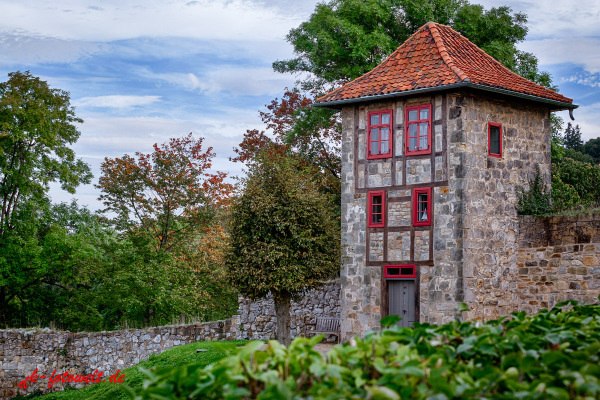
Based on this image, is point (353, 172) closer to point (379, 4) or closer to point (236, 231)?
point (236, 231)

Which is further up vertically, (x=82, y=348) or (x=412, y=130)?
(x=412, y=130)

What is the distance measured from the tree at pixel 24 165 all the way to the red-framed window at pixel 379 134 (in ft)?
47.8

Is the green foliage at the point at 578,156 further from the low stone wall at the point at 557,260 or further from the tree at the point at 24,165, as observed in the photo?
the tree at the point at 24,165

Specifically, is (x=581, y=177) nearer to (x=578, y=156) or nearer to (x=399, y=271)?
(x=578, y=156)

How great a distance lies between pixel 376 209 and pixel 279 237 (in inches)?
115

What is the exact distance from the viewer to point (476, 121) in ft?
60.3

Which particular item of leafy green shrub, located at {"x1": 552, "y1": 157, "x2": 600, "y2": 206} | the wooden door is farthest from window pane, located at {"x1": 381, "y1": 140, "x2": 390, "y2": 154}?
leafy green shrub, located at {"x1": 552, "y1": 157, "x2": 600, "y2": 206}

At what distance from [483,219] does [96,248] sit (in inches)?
645

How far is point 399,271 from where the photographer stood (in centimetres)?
1869

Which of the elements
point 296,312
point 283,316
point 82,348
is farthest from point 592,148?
point 82,348

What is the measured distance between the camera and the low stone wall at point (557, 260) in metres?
17.7

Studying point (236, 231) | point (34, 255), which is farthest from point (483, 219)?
point (34, 255)

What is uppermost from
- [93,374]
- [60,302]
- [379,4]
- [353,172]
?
[379,4]

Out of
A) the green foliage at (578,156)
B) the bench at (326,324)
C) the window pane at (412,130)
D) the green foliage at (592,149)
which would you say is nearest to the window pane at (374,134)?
the window pane at (412,130)
